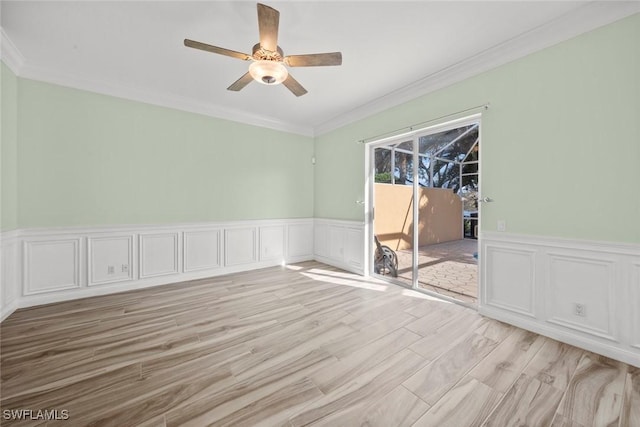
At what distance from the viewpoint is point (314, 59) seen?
213 centimetres

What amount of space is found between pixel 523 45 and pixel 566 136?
3.33 ft

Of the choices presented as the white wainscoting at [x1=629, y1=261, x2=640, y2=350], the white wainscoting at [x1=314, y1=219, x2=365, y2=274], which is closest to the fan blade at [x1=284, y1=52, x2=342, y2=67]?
the white wainscoting at [x1=314, y1=219, x2=365, y2=274]

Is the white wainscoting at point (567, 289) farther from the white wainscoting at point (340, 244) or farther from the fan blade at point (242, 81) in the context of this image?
the fan blade at point (242, 81)

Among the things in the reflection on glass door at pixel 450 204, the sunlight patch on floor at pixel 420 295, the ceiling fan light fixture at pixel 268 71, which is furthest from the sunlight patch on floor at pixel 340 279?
the ceiling fan light fixture at pixel 268 71

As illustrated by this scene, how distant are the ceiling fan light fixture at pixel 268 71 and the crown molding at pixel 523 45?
6.62 ft

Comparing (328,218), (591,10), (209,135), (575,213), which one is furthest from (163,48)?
(575,213)

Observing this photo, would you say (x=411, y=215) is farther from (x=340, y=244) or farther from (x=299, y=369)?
(x=299, y=369)

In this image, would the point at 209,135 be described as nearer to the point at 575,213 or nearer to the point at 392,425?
the point at 392,425

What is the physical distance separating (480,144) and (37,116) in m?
5.26

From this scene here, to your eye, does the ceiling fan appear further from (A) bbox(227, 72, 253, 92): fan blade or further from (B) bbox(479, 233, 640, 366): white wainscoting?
(B) bbox(479, 233, 640, 366): white wainscoting

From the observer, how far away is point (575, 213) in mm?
2203

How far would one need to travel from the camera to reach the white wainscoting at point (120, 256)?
2885mm

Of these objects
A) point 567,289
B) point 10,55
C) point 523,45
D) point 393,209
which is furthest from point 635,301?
point 10,55

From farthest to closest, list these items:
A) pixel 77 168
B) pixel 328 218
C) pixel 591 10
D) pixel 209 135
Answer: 1. pixel 328 218
2. pixel 209 135
3. pixel 77 168
4. pixel 591 10
